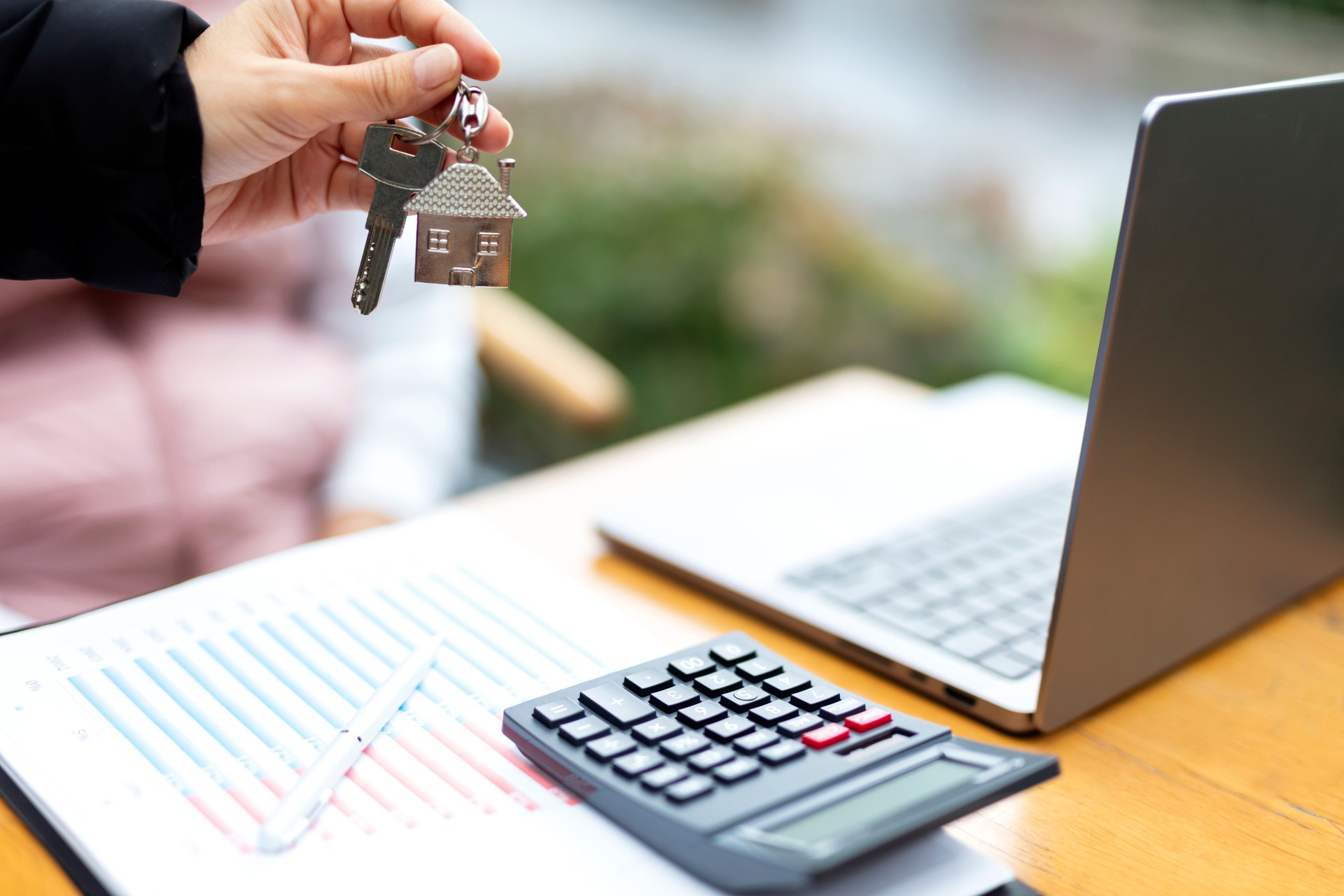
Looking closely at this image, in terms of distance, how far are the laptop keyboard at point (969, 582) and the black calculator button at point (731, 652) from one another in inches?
5.1

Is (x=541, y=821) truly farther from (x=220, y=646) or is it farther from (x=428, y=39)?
(x=428, y=39)

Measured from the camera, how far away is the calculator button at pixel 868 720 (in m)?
0.42

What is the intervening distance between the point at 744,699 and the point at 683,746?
4 centimetres

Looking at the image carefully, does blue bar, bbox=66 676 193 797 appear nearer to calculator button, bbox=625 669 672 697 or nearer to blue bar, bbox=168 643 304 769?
blue bar, bbox=168 643 304 769

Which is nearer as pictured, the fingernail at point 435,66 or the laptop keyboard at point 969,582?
the fingernail at point 435,66

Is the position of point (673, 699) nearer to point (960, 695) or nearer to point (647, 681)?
point (647, 681)

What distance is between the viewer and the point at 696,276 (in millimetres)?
2236

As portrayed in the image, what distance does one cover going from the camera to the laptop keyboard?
57cm

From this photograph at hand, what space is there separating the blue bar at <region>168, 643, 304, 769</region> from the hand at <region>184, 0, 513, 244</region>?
0.22 meters

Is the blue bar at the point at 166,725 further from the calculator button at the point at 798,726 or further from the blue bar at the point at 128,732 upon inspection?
the calculator button at the point at 798,726

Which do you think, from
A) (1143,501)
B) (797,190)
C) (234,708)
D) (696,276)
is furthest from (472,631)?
(797,190)

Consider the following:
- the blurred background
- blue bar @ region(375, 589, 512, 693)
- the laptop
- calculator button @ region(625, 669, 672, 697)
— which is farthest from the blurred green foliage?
calculator button @ region(625, 669, 672, 697)

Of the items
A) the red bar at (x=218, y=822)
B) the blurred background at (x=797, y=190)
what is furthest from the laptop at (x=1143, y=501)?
the blurred background at (x=797, y=190)

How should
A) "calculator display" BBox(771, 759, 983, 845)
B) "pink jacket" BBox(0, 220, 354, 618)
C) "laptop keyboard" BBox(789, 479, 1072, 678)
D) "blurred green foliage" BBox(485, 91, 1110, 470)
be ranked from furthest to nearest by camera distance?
"blurred green foliage" BBox(485, 91, 1110, 470), "pink jacket" BBox(0, 220, 354, 618), "laptop keyboard" BBox(789, 479, 1072, 678), "calculator display" BBox(771, 759, 983, 845)
